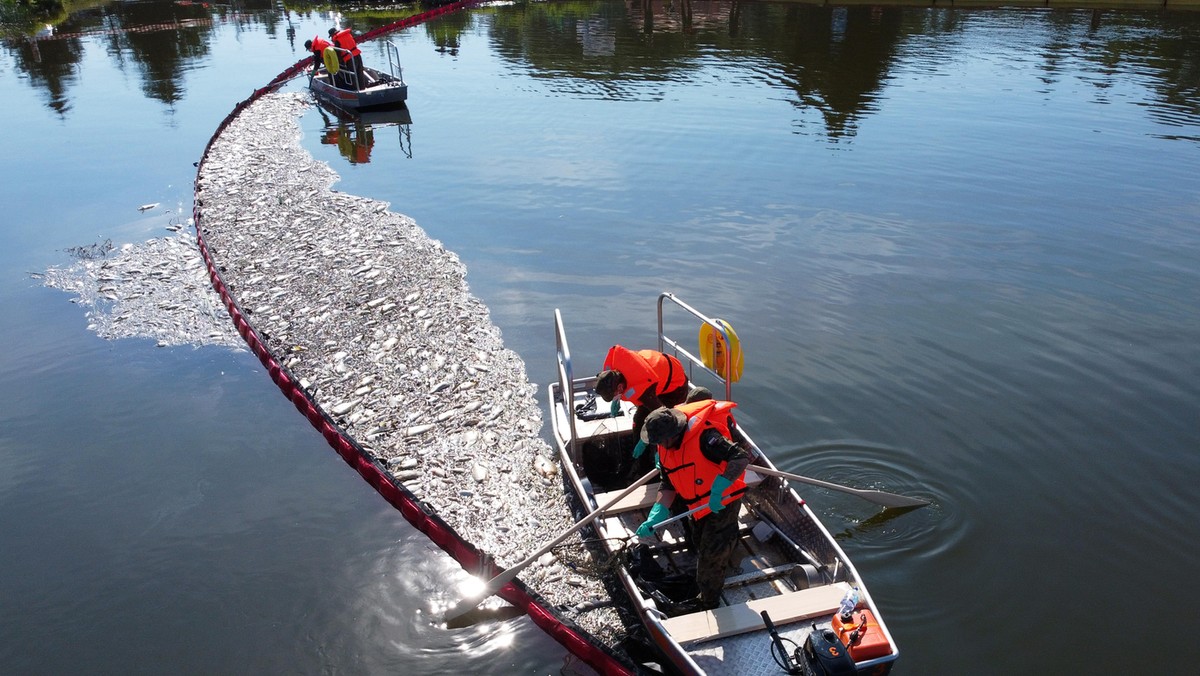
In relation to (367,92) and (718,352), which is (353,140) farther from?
(718,352)

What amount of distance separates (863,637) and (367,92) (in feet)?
101

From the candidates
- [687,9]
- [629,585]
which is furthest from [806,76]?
[629,585]

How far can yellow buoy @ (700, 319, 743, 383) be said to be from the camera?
1048 cm

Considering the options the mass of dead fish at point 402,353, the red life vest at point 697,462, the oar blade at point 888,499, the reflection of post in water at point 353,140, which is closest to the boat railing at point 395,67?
the reflection of post in water at point 353,140

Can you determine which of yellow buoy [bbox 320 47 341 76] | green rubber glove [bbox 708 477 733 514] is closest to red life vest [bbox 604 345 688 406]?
green rubber glove [bbox 708 477 733 514]

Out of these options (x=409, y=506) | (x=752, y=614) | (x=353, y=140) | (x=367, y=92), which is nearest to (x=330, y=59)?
(x=367, y=92)

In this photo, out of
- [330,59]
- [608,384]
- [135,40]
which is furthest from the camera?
[135,40]

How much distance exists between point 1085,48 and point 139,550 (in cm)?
4589

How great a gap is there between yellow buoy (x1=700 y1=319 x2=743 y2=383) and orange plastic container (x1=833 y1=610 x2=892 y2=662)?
11.2ft

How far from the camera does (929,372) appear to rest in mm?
14492

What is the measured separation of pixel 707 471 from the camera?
8.53 m

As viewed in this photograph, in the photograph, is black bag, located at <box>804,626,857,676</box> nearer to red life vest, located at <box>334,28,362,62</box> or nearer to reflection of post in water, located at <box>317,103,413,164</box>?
reflection of post in water, located at <box>317,103,413,164</box>

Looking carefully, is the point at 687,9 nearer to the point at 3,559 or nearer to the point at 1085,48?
the point at 1085,48

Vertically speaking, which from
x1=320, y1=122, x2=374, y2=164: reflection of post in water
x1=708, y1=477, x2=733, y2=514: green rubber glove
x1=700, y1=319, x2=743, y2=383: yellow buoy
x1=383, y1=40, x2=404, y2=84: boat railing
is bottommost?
x1=708, y1=477, x2=733, y2=514: green rubber glove
